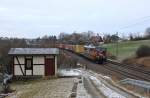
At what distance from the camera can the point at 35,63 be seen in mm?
Answer: 46781

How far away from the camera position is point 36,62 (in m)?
46.7

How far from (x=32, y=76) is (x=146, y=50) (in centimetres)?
2956

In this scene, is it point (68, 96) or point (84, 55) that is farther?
point (84, 55)

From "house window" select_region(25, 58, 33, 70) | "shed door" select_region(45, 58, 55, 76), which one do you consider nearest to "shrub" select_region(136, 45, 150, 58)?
"shed door" select_region(45, 58, 55, 76)

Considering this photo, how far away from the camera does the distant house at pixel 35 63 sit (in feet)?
153

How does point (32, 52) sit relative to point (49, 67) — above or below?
above

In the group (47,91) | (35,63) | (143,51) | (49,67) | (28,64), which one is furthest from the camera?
(143,51)

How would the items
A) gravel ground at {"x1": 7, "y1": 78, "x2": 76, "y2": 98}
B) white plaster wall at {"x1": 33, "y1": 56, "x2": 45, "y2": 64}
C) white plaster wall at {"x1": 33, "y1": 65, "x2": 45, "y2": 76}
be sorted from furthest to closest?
1. white plaster wall at {"x1": 33, "y1": 56, "x2": 45, "y2": 64}
2. white plaster wall at {"x1": 33, "y1": 65, "x2": 45, "y2": 76}
3. gravel ground at {"x1": 7, "y1": 78, "x2": 76, "y2": 98}

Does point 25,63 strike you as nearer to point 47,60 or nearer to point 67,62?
point 47,60

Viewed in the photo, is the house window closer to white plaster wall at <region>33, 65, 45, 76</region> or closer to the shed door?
white plaster wall at <region>33, 65, 45, 76</region>

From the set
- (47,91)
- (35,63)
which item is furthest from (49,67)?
(47,91)

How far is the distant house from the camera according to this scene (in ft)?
153

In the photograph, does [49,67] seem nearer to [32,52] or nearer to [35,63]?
[35,63]

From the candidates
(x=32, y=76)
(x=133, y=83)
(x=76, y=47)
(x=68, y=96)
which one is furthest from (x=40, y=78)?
(x=76, y=47)
